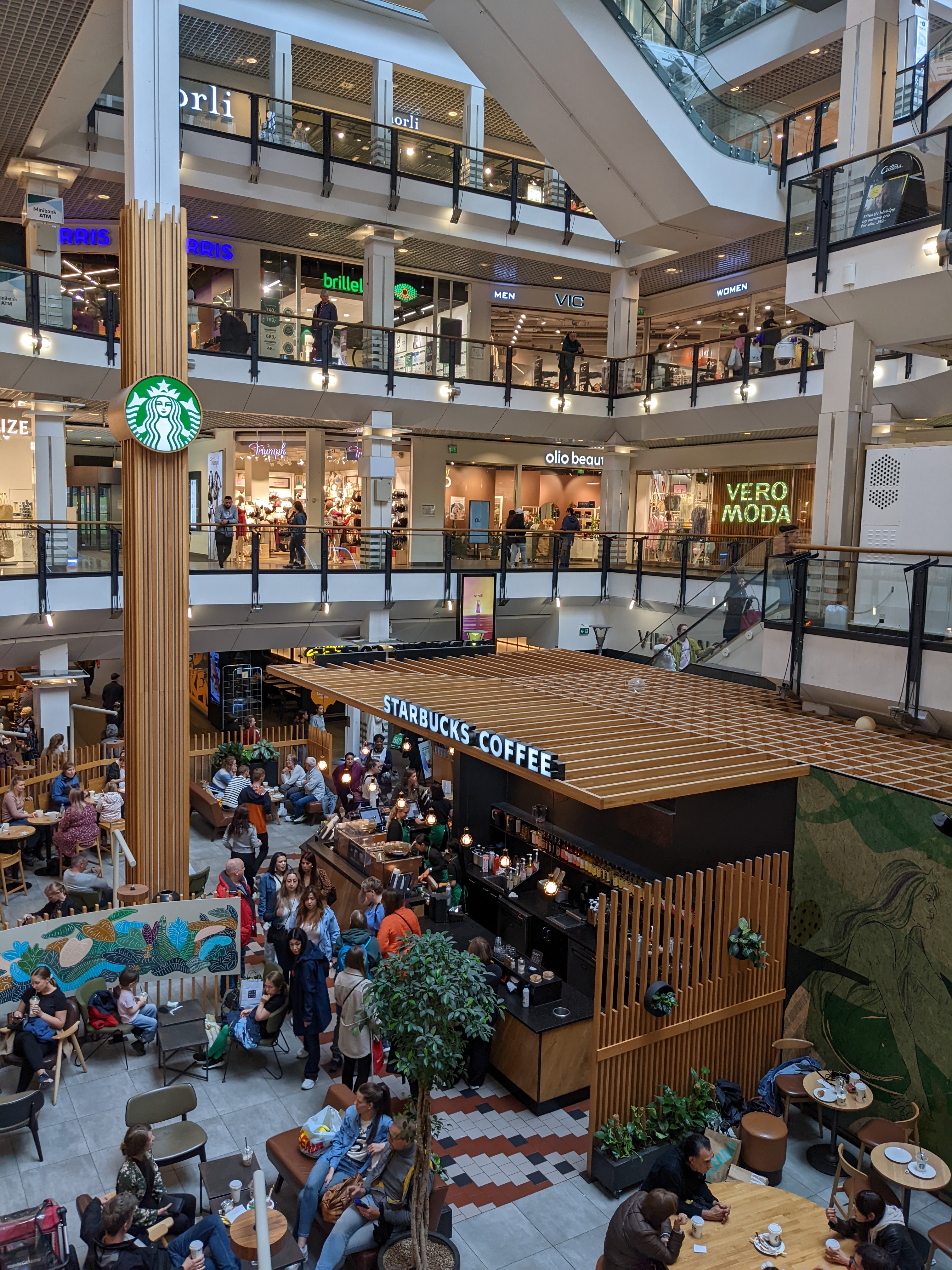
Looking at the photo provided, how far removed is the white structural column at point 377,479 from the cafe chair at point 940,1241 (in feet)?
45.6

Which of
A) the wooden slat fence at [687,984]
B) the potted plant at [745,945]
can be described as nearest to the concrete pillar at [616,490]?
the wooden slat fence at [687,984]

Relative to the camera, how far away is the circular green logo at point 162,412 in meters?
9.63

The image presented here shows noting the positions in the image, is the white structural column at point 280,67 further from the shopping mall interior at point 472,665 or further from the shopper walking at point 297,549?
the shopper walking at point 297,549

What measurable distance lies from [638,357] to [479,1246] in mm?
17792

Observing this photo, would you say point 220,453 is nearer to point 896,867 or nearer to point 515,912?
point 515,912

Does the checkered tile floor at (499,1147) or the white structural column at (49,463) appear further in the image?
the white structural column at (49,463)

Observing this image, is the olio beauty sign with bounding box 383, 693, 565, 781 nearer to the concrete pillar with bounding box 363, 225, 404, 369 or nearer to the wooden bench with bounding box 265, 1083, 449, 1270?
the wooden bench with bounding box 265, 1083, 449, 1270

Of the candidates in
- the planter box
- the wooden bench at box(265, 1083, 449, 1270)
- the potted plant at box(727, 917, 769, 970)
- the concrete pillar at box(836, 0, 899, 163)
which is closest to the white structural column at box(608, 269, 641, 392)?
the concrete pillar at box(836, 0, 899, 163)

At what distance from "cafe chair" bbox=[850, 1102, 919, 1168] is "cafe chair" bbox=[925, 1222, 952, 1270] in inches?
28.3

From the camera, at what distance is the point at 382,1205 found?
19.2 ft

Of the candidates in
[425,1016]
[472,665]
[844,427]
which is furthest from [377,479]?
[425,1016]

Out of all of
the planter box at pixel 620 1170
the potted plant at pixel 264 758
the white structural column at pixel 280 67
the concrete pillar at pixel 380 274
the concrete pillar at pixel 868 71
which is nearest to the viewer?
the planter box at pixel 620 1170

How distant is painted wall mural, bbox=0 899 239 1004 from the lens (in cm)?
802

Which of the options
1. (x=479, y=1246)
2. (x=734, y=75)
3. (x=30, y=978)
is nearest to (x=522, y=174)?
(x=734, y=75)
